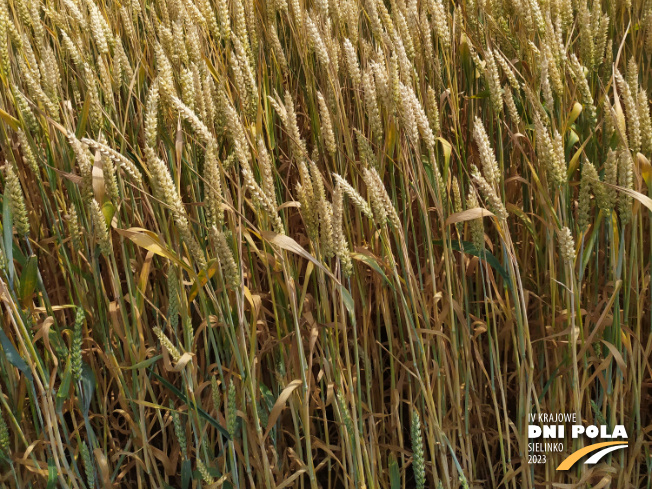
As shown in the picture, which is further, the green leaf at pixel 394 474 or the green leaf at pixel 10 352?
the green leaf at pixel 394 474

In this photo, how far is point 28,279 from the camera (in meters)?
0.98

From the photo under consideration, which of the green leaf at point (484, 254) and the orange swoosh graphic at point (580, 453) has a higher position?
the green leaf at point (484, 254)

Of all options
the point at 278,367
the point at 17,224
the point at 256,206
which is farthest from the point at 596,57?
the point at 17,224

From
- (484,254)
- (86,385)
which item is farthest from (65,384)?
(484,254)

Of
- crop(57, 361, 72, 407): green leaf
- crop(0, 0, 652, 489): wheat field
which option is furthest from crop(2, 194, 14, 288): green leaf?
crop(57, 361, 72, 407): green leaf

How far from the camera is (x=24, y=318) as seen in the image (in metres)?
0.99

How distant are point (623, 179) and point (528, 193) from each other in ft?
1.08

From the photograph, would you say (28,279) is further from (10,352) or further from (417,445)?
(417,445)

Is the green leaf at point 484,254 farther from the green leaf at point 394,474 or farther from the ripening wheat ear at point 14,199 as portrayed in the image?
the ripening wheat ear at point 14,199

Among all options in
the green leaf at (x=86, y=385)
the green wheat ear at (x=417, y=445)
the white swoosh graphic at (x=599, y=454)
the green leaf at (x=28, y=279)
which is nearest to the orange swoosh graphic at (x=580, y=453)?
the white swoosh graphic at (x=599, y=454)

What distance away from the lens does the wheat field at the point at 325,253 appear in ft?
3.00

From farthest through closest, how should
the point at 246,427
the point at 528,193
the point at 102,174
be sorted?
the point at 528,193 < the point at 246,427 < the point at 102,174

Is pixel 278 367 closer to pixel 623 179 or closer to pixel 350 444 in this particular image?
pixel 350 444

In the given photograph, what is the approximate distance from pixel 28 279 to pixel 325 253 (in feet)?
1.53
